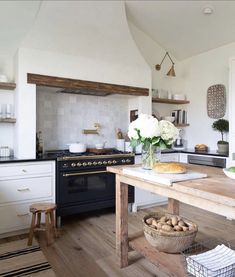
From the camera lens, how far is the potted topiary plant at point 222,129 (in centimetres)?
355

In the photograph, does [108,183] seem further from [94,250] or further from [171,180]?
[171,180]

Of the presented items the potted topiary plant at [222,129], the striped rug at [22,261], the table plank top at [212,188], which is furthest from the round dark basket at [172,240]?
the potted topiary plant at [222,129]

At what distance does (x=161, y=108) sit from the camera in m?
4.49

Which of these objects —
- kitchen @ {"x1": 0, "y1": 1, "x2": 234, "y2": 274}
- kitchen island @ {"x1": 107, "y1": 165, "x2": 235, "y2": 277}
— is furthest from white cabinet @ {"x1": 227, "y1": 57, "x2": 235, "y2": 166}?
kitchen island @ {"x1": 107, "y1": 165, "x2": 235, "y2": 277}

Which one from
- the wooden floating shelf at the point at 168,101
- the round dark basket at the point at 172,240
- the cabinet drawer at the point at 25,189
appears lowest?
the round dark basket at the point at 172,240

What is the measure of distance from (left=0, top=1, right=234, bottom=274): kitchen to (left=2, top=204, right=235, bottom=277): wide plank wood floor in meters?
0.56

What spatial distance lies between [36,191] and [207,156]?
8.01 ft

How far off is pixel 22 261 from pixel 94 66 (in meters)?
2.47

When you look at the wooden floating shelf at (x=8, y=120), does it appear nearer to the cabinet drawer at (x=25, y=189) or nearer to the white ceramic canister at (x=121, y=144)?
the cabinet drawer at (x=25, y=189)

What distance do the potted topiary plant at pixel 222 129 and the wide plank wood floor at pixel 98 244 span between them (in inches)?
39.4

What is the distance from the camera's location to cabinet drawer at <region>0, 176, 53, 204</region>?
102 inches

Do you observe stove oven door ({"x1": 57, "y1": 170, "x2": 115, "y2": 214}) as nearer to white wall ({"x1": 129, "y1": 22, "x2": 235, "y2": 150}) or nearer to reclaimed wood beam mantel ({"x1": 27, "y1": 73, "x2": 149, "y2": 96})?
reclaimed wood beam mantel ({"x1": 27, "y1": 73, "x2": 149, "y2": 96})

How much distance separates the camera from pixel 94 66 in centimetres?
326

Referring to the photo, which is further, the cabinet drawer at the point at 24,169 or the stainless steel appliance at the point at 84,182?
the stainless steel appliance at the point at 84,182
